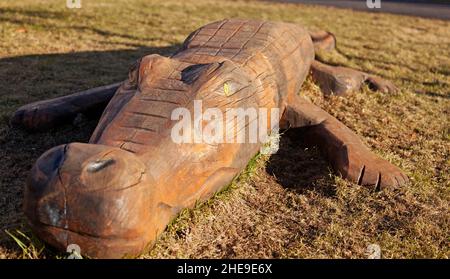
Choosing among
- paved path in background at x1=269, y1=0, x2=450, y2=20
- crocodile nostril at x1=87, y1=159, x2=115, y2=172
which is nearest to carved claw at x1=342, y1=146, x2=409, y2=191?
crocodile nostril at x1=87, y1=159, x2=115, y2=172

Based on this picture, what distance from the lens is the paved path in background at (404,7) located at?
1198 centimetres

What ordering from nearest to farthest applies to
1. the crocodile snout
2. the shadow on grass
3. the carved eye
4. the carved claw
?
the crocodile snout
the carved eye
the carved claw
the shadow on grass

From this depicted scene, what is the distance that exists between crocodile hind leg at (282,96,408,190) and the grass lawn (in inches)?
3.7

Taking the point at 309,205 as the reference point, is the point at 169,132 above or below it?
above

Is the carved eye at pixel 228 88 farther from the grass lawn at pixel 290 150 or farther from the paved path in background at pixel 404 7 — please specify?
the paved path in background at pixel 404 7

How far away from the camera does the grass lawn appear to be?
3.06 meters

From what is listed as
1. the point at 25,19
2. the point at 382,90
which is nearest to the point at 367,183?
the point at 382,90

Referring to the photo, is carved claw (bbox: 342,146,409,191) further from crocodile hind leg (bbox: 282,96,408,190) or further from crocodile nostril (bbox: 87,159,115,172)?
crocodile nostril (bbox: 87,159,115,172)

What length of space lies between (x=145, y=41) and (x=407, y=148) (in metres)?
4.94

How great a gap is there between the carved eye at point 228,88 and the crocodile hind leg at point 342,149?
1.09 meters

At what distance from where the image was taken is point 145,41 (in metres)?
8.06

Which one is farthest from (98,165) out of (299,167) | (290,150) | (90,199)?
(290,150)

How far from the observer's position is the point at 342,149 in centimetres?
398

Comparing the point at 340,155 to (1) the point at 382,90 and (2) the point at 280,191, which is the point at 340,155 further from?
(1) the point at 382,90
